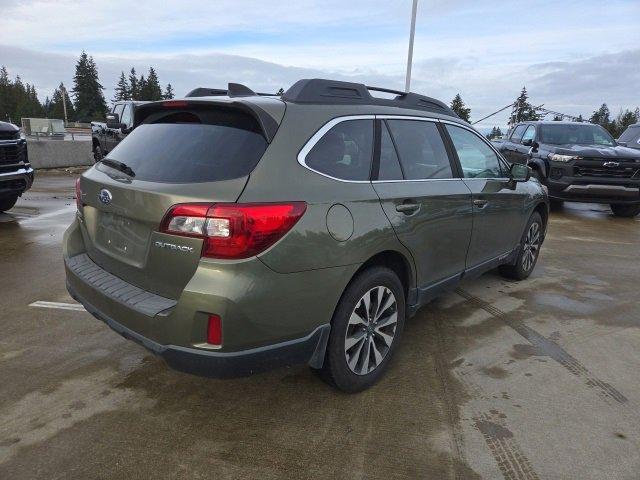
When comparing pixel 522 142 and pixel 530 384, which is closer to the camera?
pixel 530 384

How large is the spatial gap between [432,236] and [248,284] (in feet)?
5.14

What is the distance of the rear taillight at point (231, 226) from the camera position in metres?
2.21

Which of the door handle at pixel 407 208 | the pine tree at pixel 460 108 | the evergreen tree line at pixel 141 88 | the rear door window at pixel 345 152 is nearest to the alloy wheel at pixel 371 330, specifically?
the door handle at pixel 407 208

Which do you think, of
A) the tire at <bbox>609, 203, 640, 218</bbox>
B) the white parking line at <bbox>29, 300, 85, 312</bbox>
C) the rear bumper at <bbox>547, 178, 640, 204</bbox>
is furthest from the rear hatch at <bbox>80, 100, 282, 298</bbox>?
the tire at <bbox>609, 203, 640, 218</bbox>

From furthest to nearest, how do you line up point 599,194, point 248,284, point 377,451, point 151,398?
1. point 599,194
2. point 151,398
3. point 377,451
4. point 248,284

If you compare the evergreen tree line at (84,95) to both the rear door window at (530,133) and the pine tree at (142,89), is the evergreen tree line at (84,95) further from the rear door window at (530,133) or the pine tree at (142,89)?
the rear door window at (530,133)

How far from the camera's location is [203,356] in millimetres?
2271

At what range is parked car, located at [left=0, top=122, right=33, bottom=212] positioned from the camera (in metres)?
6.66

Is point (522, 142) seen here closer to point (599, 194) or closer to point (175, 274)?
point (599, 194)

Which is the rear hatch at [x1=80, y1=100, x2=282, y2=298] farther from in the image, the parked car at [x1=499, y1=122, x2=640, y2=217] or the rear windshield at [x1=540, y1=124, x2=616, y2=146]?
the rear windshield at [x1=540, y1=124, x2=616, y2=146]

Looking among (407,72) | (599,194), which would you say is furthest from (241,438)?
(407,72)

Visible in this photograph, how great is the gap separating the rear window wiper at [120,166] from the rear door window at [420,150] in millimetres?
1621

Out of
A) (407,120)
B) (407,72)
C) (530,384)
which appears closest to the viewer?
(530,384)

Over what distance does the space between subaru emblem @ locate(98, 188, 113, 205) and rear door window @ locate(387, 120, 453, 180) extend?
69.4 inches
